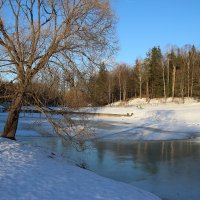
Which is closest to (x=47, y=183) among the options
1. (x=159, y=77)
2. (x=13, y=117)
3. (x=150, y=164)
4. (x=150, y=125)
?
(x=13, y=117)

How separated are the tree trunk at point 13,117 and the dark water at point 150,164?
10.1 ft

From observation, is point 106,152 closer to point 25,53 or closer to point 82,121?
point 82,121

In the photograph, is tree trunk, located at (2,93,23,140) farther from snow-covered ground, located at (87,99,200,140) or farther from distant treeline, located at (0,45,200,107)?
distant treeline, located at (0,45,200,107)

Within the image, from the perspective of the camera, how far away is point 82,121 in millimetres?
16062

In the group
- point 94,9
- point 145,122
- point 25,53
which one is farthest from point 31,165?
point 145,122

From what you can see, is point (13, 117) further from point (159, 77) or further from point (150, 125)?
point (159, 77)

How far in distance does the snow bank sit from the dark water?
6.31 feet

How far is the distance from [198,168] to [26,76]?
25.6 feet

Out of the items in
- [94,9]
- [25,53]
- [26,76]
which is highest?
[94,9]

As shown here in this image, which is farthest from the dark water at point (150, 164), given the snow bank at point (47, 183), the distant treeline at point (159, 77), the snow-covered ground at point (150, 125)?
the distant treeline at point (159, 77)

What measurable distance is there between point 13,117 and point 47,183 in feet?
22.1

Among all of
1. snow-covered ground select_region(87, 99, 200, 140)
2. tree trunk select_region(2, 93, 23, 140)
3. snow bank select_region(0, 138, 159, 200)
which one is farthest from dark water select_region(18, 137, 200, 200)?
snow-covered ground select_region(87, 99, 200, 140)

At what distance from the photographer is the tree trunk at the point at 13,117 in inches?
578

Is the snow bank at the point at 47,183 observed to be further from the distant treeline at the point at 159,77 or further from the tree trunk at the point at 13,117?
the distant treeline at the point at 159,77
